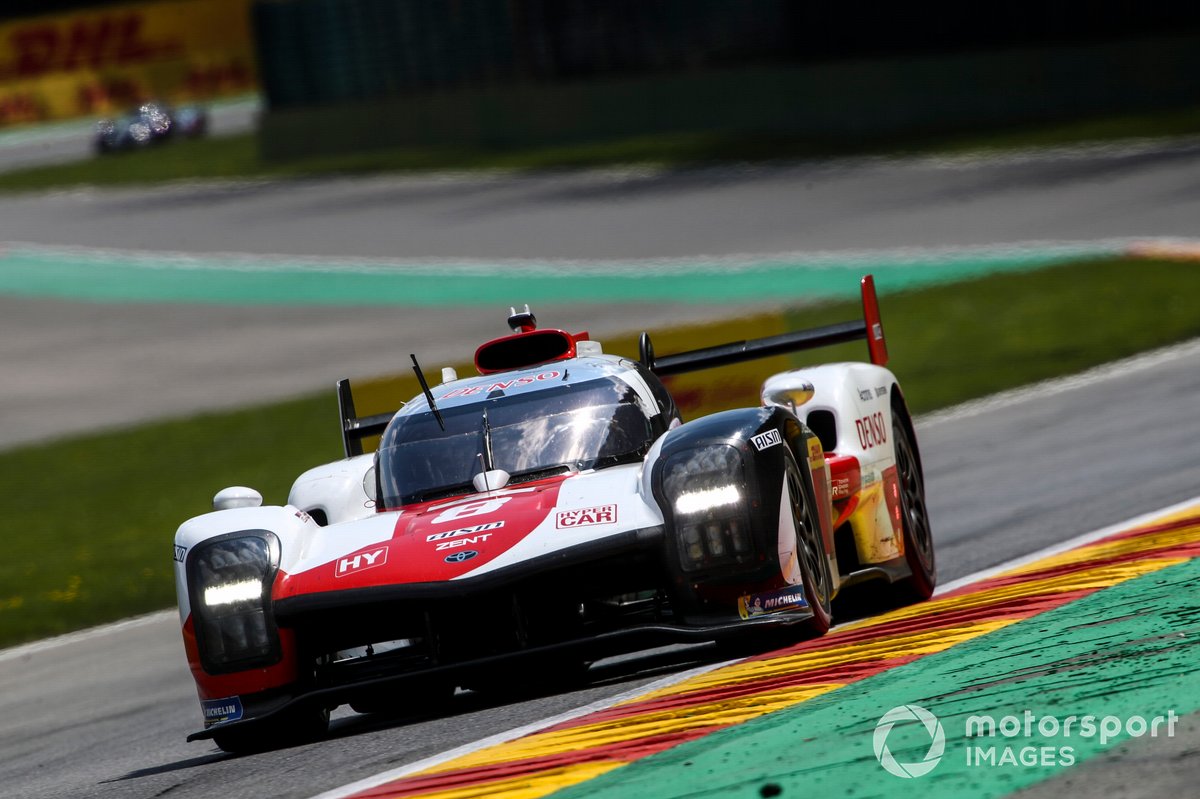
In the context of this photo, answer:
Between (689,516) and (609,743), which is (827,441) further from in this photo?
(609,743)

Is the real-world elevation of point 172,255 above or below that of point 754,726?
below

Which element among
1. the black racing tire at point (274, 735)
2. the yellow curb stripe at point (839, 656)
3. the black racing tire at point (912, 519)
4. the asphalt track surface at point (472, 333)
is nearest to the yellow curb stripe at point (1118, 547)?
the black racing tire at point (912, 519)

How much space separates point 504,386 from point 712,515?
1.94m

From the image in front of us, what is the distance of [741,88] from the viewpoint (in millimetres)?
39875

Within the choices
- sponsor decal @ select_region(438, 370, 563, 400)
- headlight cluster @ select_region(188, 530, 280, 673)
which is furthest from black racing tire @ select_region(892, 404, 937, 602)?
headlight cluster @ select_region(188, 530, 280, 673)

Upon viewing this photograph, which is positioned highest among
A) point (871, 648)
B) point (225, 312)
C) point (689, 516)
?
point (689, 516)

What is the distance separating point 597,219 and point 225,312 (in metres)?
6.77

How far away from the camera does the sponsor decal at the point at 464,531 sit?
713 centimetres

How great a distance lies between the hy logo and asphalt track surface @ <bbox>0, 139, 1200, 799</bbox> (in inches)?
62.7

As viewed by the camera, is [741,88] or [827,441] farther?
[741,88]

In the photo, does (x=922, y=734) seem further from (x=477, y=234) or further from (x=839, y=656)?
(x=477, y=234)

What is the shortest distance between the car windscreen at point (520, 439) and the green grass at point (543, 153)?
2555 cm

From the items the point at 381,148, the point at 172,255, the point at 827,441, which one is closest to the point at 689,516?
the point at 827,441

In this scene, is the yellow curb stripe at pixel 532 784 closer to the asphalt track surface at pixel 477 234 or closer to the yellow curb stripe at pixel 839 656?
the yellow curb stripe at pixel 839 656
